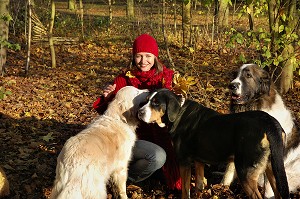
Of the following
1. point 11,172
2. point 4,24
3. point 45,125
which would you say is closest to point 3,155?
point 11,172

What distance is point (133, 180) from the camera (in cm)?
498

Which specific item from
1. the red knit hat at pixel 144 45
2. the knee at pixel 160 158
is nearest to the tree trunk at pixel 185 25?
the red knit hat at pixel 144 45

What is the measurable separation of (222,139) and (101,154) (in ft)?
4.30

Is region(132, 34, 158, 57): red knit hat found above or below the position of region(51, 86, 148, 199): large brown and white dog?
above

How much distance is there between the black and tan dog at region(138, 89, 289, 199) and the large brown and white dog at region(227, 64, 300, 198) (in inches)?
21.5

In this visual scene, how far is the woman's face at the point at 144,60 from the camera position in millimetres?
4938

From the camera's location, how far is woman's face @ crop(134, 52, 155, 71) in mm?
4938

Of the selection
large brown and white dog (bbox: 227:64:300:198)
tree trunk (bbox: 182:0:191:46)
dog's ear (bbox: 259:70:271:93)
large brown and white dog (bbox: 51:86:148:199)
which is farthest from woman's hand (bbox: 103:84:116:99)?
tree trunk (bbox: 182:0:191:46)

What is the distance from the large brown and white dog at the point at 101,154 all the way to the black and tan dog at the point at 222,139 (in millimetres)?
281

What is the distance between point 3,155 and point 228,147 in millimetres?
3474

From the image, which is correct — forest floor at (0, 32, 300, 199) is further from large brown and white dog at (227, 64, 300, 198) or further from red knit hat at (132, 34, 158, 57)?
red knit hat at (132, 34, 158, 57)

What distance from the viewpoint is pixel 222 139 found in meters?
3.96

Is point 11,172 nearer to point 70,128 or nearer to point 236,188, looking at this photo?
point 70,128

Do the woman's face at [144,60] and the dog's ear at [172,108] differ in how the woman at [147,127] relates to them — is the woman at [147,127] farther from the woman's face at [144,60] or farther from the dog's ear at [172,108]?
the dog's ear at [172,108]
